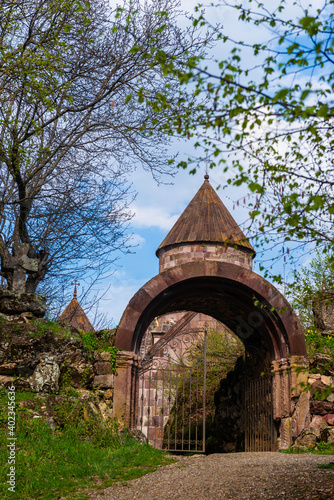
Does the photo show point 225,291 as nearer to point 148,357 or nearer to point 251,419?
point 251,419

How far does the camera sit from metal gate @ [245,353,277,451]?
10.9 metres

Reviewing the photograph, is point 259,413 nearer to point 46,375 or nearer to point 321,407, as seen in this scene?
point 321,407

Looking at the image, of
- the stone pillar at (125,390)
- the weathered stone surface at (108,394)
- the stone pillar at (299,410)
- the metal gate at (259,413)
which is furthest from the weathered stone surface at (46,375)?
the stone pillar at (299,410)

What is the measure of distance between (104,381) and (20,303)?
212cm

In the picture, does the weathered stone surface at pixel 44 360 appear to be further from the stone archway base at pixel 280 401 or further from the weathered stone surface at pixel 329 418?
the weathered stone surface at pixel 329 418

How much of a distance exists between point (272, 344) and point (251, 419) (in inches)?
82.3

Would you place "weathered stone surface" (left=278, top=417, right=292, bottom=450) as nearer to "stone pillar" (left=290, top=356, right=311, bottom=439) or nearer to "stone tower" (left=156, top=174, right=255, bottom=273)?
"stone pillar" (left=290, top=356, right=311, bottom=439)

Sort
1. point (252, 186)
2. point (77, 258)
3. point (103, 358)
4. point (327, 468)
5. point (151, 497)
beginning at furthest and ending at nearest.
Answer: point (77, 258) → point (103, 358) → point (327, 468) → point (151, 497) → point (252, 186)

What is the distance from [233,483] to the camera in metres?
6.30

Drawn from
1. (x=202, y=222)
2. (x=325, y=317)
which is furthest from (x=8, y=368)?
(x=202, y=222)

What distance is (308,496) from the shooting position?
530 centimetres

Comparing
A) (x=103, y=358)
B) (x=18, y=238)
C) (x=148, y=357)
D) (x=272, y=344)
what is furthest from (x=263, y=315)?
(x=148, y=357)

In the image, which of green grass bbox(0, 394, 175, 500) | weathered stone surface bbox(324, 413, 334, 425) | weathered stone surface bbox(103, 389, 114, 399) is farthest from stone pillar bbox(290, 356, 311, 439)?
weathered stone surface bbox(103, 389, 114, 399)

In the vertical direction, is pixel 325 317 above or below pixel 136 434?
above
